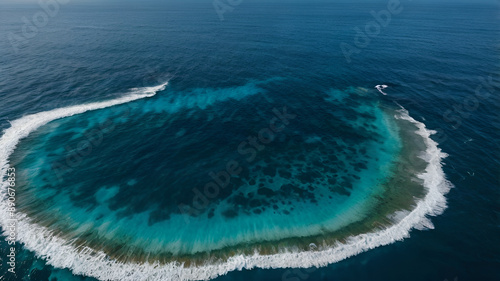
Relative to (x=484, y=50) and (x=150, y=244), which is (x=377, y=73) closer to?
(x=484, y=50)

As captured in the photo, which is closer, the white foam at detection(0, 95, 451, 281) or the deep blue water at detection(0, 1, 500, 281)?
the white foam at detection(0, 95, 451, 281)

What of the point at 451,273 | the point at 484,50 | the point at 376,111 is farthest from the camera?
the point at 484,50

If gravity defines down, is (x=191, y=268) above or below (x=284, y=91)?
below

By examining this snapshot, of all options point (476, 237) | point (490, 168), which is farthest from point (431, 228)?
point (490, 168)

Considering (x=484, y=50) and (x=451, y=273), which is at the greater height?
(x=484, y=50)

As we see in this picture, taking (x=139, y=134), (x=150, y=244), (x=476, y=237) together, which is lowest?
(x=476, y=237)

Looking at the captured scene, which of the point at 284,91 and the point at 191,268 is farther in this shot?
the point at 284,91

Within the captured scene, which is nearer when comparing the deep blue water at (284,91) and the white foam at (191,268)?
the white foam at (191,268)

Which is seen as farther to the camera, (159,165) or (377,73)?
(377,73)
